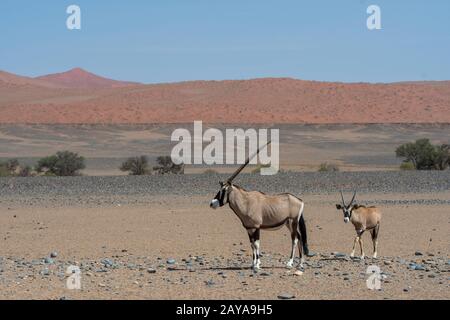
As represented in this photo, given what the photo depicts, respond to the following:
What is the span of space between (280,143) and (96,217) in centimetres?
4432

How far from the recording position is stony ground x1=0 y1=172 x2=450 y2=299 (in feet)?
36.9

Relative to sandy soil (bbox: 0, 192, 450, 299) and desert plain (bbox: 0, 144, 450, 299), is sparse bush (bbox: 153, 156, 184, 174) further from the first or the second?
sandy soil (bbox: 0, 192, 450, 299)

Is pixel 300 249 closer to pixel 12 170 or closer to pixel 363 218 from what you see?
pixel 363 218

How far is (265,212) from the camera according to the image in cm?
1273

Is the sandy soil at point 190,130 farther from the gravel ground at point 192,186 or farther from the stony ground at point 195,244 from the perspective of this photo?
the stony ground at point 195,244

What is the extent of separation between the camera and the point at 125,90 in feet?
368

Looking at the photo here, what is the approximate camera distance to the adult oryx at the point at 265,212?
12695 millimetres

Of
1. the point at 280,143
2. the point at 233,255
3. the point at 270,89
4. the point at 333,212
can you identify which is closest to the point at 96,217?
the point at 333,212

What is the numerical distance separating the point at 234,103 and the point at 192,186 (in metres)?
66.8

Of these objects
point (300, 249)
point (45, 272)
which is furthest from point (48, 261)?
point (300, 249)

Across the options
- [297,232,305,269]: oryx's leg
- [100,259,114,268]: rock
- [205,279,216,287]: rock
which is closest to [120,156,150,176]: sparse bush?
[100,259,114,268]: rock

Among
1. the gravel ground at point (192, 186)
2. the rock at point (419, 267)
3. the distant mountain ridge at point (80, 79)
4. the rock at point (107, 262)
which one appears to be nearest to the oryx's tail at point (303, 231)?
the rock at point (419, 267)

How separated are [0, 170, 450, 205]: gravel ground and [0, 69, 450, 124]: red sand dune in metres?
49.7
